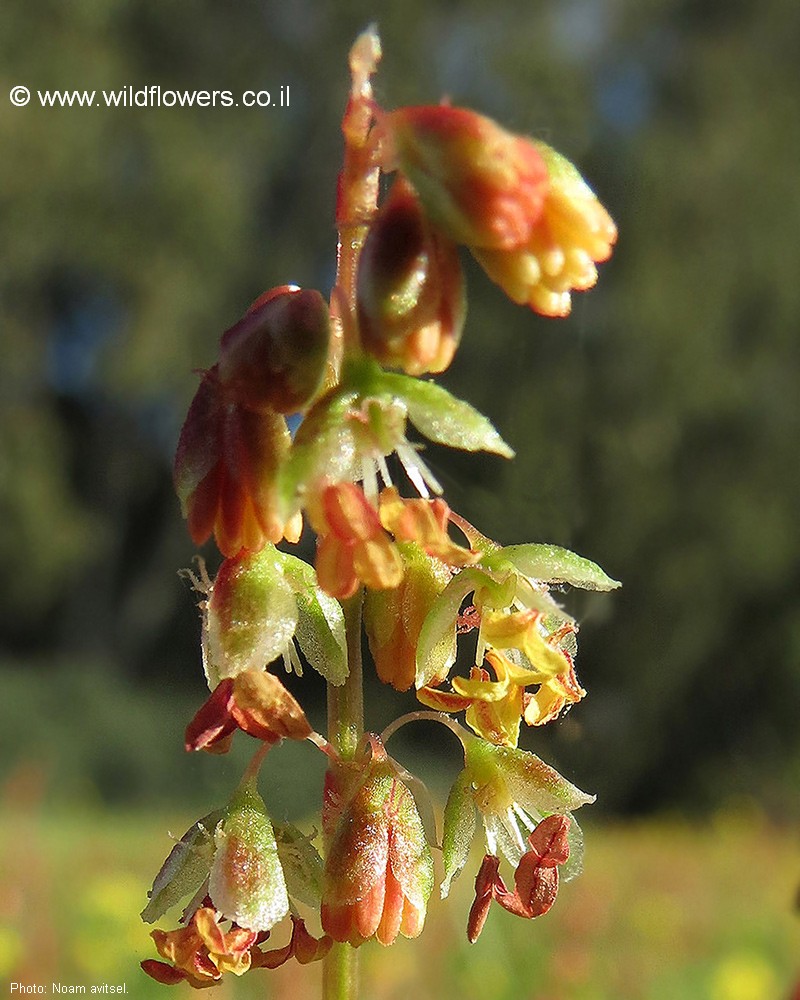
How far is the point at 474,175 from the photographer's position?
564mm

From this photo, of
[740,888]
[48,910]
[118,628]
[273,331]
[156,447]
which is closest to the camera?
[273,331]

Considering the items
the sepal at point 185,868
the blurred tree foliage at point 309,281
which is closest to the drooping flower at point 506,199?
the sepal at point 185,868

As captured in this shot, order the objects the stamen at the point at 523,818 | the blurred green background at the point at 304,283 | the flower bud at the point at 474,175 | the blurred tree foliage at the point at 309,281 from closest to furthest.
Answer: the flower bud at the point at 474,175 < the stamen at the point at 523,818 < the blurred green background at the point at 304,283 < the blurred tree foliage at the point at 309,281

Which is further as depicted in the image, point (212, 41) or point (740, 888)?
point (212, 41)

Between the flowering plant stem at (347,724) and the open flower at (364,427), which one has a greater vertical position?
the open flower at (364,427)

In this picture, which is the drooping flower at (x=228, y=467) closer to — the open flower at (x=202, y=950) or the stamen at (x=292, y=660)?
the stamen at (x=292, y=660)

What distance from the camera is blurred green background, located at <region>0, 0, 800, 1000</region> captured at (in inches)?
314

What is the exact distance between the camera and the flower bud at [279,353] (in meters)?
0.61

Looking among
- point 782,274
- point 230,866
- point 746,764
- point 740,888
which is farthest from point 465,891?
point 782,274

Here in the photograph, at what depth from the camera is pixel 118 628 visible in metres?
10.4

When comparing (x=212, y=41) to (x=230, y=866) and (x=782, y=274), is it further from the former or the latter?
(x=230, y=866)

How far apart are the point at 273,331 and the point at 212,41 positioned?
1064 cm

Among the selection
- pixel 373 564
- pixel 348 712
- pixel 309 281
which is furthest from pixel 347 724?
pixel 309 281

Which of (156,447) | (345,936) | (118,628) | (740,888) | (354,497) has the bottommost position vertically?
(118,628)
